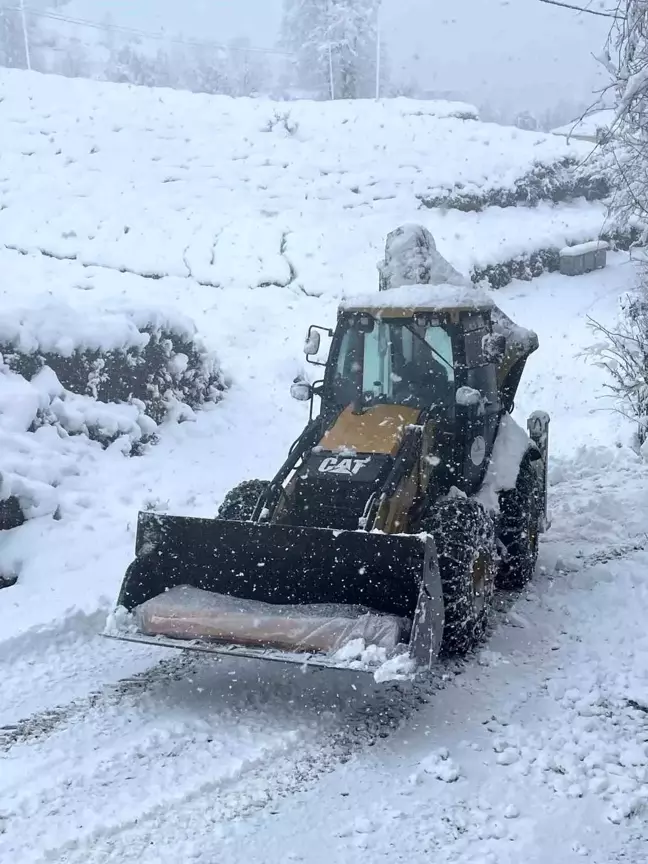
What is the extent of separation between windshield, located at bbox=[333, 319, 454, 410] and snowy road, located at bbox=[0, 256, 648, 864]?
188cm

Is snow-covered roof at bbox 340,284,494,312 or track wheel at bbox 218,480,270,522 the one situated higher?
snow-covered roof at bbox 340,284,494,312

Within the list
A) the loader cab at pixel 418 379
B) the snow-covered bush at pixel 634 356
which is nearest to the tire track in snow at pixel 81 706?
the loader cab at pixel 418 379

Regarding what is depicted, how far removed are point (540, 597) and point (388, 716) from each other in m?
2.46

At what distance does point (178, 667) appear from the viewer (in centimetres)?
598

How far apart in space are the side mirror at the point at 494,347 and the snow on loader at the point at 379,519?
2 cm

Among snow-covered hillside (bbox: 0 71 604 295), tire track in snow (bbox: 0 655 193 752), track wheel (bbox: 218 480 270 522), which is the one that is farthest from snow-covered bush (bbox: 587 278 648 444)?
snow-covered hillside (bbox: 0 71 604 295)

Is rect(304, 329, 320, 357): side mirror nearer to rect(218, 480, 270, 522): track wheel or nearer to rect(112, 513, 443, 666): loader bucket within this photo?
rect(218, 480, 270, 522): track wheel

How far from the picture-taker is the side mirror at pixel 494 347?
7496 millimetres

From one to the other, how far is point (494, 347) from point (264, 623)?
3649 millimetres

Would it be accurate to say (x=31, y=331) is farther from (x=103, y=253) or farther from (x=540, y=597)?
(x=103, y=253)

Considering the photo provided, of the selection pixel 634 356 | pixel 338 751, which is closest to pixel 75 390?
pixel 338 751

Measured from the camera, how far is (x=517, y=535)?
7.30 metres

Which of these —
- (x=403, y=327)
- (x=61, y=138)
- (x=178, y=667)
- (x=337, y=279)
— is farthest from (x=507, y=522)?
(x=61, y=138)

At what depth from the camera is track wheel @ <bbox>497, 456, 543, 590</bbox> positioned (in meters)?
7.30
